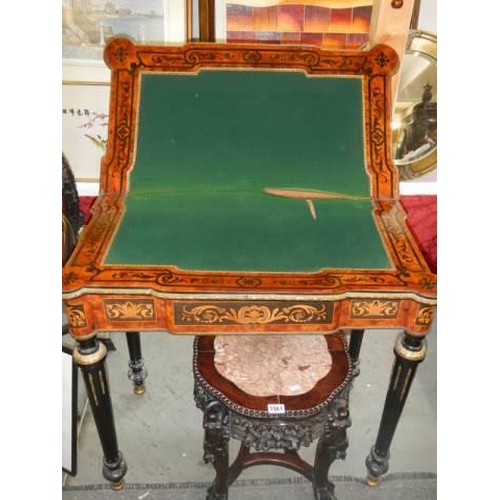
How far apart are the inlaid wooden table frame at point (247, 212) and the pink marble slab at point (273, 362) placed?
0.59 ft

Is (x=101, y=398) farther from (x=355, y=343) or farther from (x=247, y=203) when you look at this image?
(x=355, y=343)

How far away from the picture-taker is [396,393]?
1.90 m

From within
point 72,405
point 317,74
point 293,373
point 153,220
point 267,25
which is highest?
point 267,25

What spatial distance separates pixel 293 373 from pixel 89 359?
2.20 feet

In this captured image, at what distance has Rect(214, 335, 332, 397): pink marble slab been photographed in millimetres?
1786

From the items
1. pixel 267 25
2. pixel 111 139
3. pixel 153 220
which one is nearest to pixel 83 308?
pixel 153 220

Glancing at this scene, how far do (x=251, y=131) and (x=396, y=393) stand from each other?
1092 millimetres

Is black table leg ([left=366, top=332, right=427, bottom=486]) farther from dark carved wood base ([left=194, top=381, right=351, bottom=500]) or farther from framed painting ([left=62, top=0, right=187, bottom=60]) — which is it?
framed painting ([left=62, top=0, right=187, bottom=60])

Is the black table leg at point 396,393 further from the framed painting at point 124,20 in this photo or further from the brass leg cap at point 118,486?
the framed painting at point 124,20

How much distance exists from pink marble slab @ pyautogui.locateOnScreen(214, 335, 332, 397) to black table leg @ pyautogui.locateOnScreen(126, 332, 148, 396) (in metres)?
0.69

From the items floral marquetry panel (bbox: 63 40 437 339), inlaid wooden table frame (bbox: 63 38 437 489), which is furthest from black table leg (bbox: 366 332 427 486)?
floral marquetry panel (bbox: 63 40 437 339)

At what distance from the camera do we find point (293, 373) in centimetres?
183

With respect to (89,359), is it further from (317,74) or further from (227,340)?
(317,74)

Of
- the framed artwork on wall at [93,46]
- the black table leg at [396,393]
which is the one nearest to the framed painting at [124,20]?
the framed artwork on wall at [93,46]
